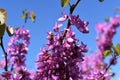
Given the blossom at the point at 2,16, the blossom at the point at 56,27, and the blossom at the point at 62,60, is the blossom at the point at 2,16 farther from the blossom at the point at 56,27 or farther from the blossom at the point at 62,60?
the blossom at the point at 56,27

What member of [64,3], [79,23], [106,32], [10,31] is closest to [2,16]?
[10,31]

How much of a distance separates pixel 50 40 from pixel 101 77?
0.60 meters

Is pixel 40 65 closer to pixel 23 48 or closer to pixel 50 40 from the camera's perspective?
pixel 50 40

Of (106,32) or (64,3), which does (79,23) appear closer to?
(64,3)

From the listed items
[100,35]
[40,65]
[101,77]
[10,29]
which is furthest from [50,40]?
[100,35]

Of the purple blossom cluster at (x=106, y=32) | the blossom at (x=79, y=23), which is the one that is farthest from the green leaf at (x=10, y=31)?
the purple blossom cluster at (x=106, y=32)

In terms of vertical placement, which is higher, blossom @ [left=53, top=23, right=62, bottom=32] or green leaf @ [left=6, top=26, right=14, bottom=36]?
blossom @ [left=53, top=23, right=62, bottom=32]

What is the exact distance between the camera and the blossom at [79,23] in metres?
2.43

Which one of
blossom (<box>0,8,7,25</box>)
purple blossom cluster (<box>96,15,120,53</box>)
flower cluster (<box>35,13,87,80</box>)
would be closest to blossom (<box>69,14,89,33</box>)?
flower cluster (<box>35,13,87,80</box>)

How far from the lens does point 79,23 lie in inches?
98.1

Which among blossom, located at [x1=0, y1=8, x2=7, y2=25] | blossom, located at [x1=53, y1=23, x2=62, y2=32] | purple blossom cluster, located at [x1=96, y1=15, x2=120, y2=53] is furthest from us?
purple blossom cluster, located at [x1=96, y1=15, x2=120, y2=53]

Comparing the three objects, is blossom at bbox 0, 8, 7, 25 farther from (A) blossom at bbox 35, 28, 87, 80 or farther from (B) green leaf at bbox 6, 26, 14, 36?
(A) blossom at bbox 35, 28, 87, 80

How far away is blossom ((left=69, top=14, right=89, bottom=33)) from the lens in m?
2.43

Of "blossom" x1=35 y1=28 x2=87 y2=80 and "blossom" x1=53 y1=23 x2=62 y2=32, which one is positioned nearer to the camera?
"blossom" x1=35 y1=28 x2=87 y2=80
